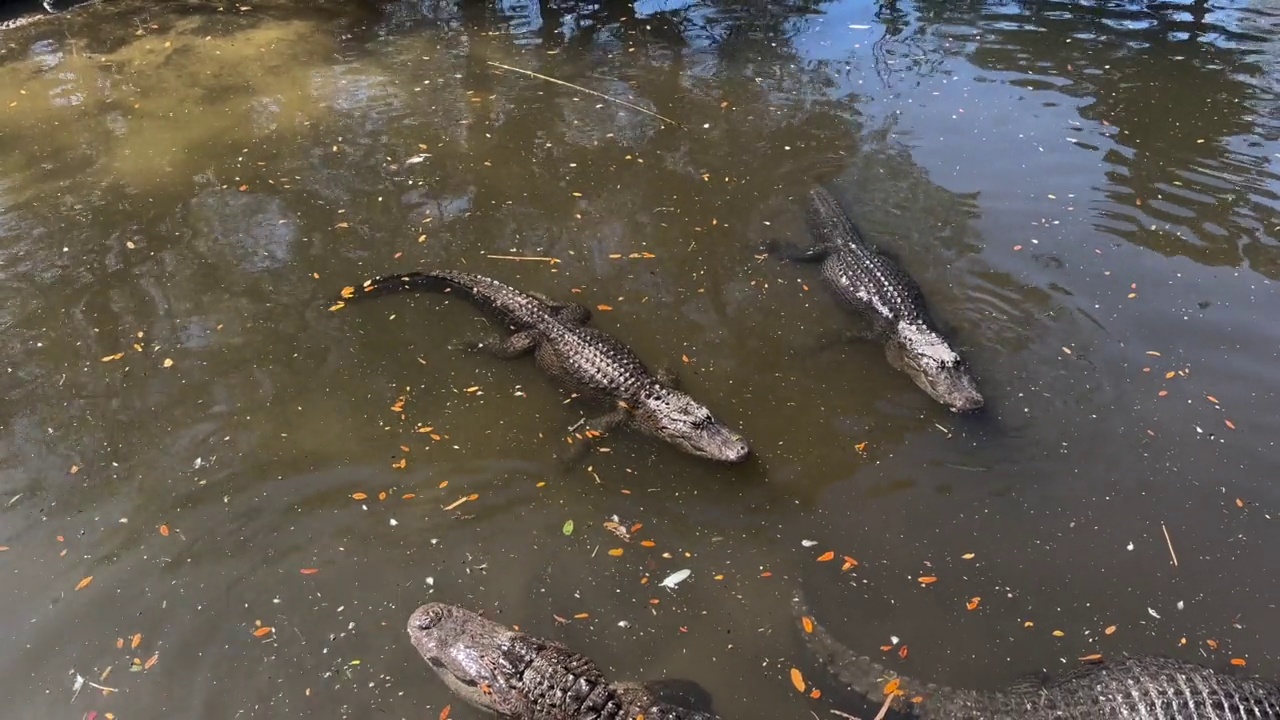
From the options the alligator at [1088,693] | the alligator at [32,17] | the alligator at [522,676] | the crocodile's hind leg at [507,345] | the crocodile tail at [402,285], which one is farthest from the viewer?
the alligator at [32,17]

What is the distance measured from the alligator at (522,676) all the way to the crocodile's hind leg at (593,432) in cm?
142

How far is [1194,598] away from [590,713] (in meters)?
3.65

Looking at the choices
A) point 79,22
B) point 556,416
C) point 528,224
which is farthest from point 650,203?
point 79,22

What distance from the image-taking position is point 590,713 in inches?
156

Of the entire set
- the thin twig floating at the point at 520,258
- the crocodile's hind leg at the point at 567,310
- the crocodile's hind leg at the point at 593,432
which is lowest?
the crocodile's hind leg at the point at 593,432

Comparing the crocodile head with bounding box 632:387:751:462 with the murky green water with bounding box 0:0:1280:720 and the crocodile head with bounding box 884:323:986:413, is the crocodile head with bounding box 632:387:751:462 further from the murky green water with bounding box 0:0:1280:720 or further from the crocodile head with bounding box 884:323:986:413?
the crocodile head with bounding box 884:323:986:413

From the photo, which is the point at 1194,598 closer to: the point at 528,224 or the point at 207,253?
the point at 528,224

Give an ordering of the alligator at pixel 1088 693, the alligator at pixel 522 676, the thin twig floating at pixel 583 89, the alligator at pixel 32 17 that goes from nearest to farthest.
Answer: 1. the alligator at pixel 1088 693
2. the alligator at pixel 522 676
3. the thin twig floating at pixel 583 89
4. the alligator at pixel 32 17

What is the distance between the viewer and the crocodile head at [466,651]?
4113 millimetres

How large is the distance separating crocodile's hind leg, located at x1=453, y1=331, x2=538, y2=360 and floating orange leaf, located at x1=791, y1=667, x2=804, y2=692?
3.23 meters

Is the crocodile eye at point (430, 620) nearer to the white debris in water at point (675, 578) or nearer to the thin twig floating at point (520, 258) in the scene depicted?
the white debris in water at point (675, 578)

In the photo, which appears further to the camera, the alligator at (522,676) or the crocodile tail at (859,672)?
the crocodile tail at (859,672)

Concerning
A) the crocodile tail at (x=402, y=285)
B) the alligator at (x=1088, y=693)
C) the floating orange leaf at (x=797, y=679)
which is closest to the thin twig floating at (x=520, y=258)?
the crocodile tail at (x=402, y=285)

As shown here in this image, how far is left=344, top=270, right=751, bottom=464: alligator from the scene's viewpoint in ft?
18.1
